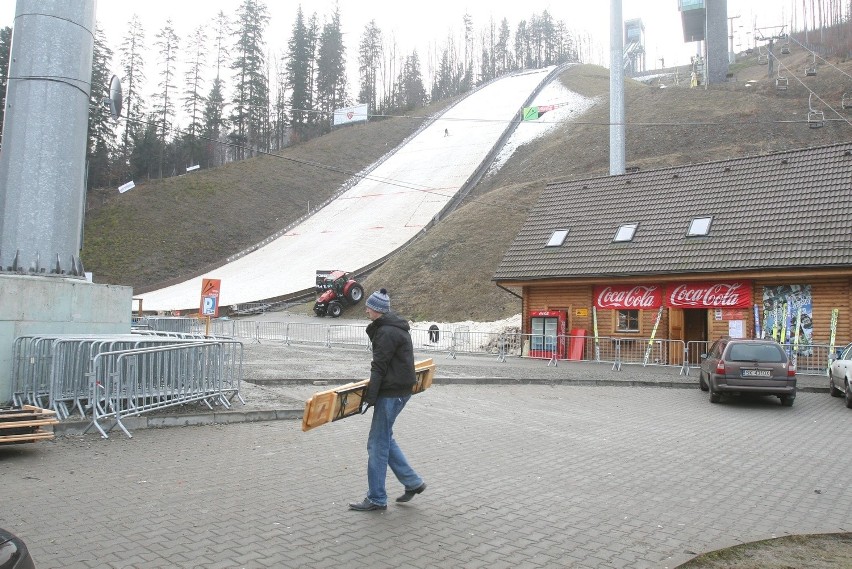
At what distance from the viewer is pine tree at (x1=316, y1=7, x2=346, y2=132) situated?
9256 cm

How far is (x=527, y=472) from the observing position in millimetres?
7504

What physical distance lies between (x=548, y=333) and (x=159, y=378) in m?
18.4

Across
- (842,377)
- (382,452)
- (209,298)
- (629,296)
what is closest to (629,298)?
(629,296)

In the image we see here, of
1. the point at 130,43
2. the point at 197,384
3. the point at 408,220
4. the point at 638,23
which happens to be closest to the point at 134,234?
the point at 408,220

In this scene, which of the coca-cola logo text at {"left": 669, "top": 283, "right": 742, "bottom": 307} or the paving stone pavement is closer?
the paving stone pavement

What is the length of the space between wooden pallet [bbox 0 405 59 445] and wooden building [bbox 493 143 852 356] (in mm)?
19515

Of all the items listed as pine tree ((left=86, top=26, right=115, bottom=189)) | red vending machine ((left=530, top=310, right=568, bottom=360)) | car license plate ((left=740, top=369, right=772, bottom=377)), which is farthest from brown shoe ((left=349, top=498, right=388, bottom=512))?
pine tree ((left=86, top=26, right=115, bottom=189))

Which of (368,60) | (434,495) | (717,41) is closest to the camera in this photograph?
(434,495)

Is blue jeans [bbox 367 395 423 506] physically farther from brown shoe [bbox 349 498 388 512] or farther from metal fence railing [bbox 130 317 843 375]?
metal fence railing [bbox 130 317 843 375]

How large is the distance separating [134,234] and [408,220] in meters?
21.7

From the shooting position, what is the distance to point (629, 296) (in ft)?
79.3

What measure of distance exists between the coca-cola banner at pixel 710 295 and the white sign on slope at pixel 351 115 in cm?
5980

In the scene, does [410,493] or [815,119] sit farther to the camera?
[815,119]

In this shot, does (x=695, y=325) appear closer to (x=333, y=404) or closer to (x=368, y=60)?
(x=333, y=404)
